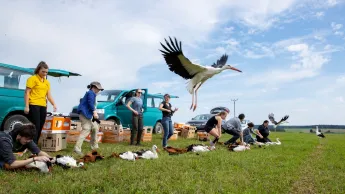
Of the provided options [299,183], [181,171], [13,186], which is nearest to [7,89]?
[13,186]

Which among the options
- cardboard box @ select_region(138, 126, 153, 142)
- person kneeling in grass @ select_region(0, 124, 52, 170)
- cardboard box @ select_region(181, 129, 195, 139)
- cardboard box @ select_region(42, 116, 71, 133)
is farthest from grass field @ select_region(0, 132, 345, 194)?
cardboard box @ select_region(181, 129, 195, 139)

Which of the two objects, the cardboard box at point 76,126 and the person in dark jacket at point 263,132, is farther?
the person in dark jacket at point 263,132

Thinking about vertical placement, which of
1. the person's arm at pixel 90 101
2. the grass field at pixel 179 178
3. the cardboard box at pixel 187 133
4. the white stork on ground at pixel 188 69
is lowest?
the grass field at pixel 179 178

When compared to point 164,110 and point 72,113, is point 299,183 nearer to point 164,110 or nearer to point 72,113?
point 164,110

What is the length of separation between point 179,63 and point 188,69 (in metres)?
0.38

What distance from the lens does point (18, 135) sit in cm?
484

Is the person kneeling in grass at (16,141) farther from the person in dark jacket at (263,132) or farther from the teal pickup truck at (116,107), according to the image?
the person in dark jacket at (263,132)

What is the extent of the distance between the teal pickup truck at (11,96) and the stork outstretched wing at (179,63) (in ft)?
12.1

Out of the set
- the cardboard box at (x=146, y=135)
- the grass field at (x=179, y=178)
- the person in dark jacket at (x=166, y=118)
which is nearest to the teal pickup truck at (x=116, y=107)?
the cardboard box at (x=146, y=135)

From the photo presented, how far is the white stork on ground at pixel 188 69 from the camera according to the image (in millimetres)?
7500

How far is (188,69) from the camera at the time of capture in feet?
26.4

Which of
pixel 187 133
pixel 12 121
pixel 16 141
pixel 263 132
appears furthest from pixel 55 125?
pixel 263 132

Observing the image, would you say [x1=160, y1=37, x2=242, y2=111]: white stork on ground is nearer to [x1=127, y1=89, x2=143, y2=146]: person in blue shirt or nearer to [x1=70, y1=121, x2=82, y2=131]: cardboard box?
[x1=127, y1=89, x2=143, y2=146]: person in blue shirt

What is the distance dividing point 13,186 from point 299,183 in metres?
4.45
